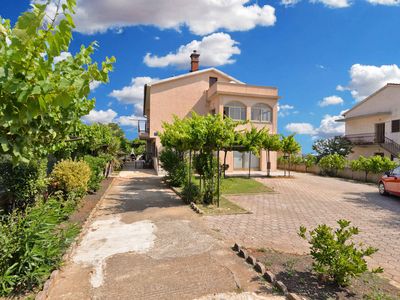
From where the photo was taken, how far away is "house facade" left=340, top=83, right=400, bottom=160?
27.9 metres

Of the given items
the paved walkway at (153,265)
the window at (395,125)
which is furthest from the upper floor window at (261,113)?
the paved walkway at (153,265)

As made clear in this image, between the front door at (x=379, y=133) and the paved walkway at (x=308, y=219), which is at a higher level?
the front door at (x=379, y=133)

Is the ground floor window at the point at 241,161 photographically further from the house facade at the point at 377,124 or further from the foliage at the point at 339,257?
the foliage at the point at 339,257

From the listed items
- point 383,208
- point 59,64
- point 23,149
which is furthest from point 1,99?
point 383,208

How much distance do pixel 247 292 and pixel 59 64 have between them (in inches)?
147

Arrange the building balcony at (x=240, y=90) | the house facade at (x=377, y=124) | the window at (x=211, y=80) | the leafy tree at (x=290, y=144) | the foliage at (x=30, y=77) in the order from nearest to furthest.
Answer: the foliage at (x=30, y=77) → the leafy tree at (x=290, y=144) → the building balcony at (x=240, y=90) → the house facade at (x=377, y=124) → the window at (x=211, y=80)

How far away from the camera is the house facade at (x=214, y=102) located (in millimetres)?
26172

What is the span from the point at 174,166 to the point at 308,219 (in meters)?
9.03

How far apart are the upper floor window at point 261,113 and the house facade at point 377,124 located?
1190 cm

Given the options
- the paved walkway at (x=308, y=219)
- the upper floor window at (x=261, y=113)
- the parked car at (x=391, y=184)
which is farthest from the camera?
the upper floor window at (x=261, y=113)

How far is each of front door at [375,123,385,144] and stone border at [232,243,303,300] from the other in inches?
1173

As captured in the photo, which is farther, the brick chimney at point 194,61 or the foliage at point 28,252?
the brick chimney at point 194,61

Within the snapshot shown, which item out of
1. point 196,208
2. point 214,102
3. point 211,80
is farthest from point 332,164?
point 196,208

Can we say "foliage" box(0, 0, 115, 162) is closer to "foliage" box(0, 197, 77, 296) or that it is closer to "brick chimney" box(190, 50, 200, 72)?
"foliage" box(0, 197, 77, 296)
